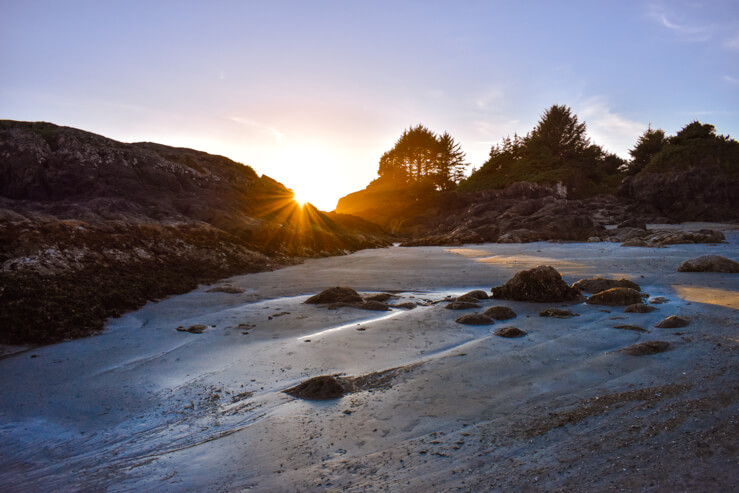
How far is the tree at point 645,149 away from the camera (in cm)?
3678

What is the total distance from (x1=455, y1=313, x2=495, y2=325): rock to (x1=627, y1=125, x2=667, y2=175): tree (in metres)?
41.1

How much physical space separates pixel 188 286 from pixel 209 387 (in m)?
5.07

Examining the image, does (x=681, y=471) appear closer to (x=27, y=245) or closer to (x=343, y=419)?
(x=343, y=419)

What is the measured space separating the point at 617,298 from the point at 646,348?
2155 mm

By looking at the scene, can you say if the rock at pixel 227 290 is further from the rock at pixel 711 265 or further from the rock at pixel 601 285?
the rock at pixel 711 265

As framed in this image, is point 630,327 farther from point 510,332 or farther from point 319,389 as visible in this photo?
point 319,389

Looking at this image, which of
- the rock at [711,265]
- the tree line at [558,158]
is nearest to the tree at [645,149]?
the tree line at [558,158]

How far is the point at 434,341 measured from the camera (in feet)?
13.4

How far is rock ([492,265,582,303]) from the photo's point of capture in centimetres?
562

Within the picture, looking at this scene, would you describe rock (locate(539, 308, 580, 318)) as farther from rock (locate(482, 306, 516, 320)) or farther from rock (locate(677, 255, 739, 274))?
rock (locate(677, 255, 739, 274))

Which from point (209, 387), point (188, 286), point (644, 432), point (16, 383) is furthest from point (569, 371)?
point (188, 286)

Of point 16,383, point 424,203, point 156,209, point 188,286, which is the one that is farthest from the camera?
point 424,203

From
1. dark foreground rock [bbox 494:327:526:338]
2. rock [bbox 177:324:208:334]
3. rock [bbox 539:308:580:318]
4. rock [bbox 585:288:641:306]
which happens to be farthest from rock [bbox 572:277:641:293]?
rock [bbox 177:324:208:334]

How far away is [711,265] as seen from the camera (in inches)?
289
